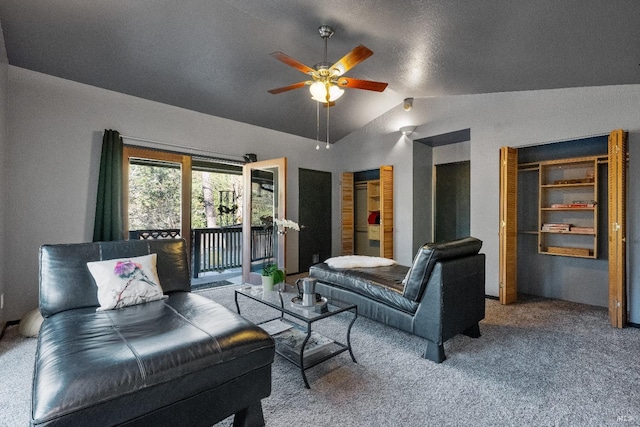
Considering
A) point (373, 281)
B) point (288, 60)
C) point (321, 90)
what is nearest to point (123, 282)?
point (373, 281)

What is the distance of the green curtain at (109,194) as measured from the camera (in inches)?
135

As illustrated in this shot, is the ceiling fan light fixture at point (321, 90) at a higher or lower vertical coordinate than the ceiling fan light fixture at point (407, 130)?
lower

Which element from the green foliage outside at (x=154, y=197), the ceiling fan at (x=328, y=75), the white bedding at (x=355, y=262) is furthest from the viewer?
the green foliage outside at (x=154, y=197)

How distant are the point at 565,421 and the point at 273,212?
4035 millimetres

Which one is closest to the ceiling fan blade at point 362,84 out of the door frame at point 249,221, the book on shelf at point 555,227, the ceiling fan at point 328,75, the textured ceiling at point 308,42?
the ceiling fan at point 328,75

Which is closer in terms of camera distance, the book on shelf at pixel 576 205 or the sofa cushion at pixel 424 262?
the sofa cushion at pixel 424 262

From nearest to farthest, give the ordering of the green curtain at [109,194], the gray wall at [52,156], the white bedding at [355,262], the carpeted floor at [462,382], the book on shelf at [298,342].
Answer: the carpeted floor at [462,382] → the book on shelf at [298,342] → the gray wall at [52,156] → the white bedding at [355,262] → the green curtain at [109,194]

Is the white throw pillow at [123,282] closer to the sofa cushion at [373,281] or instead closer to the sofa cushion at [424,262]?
the sofa cushion at [373,281]

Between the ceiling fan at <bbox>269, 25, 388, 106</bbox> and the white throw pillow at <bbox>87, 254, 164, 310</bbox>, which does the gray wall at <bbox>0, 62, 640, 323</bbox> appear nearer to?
the white throw pillow at <bbox>87, 254, 164, 310</bbox>

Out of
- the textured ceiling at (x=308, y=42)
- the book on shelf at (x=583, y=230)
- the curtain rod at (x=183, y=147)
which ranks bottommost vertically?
the book on shelf at (x=583, y=230)

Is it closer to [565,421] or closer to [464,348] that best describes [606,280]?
[464,348]

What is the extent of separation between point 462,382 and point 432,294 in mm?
601

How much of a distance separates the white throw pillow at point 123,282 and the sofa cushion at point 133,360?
0.16 meters

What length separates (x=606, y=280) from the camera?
361 centimetres
